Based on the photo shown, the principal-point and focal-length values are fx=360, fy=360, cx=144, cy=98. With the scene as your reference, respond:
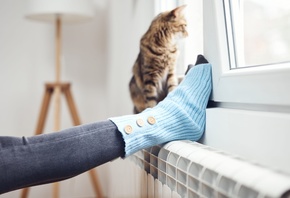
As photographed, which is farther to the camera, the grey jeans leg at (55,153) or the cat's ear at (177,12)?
the cat's ear at (177,12)

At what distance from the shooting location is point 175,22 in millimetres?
1076

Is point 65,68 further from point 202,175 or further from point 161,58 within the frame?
point 202,175

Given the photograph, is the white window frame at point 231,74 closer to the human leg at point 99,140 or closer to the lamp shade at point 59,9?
the human leg at point 99,140

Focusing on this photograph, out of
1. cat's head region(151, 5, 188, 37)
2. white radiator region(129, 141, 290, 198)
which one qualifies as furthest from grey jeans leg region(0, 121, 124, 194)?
cat's head region(151, 5, 188, 37)

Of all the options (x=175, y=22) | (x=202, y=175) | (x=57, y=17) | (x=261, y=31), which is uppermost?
(x=57, y=17)

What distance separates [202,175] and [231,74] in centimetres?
30

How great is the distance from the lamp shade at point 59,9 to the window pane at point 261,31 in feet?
3.63

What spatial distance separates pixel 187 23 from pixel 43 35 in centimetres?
129

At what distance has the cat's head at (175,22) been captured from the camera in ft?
3.48

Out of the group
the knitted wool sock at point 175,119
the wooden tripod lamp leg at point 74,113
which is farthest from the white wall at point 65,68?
the knitted wool sock at point 175,119

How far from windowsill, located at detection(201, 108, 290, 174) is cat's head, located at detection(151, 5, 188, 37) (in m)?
0.35

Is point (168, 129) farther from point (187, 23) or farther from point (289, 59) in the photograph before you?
point (187, 23)

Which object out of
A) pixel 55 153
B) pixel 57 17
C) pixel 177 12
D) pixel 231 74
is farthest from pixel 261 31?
pixel 57 17

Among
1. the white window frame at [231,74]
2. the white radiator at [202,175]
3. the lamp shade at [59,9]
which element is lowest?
the white radiator at [202,175]
